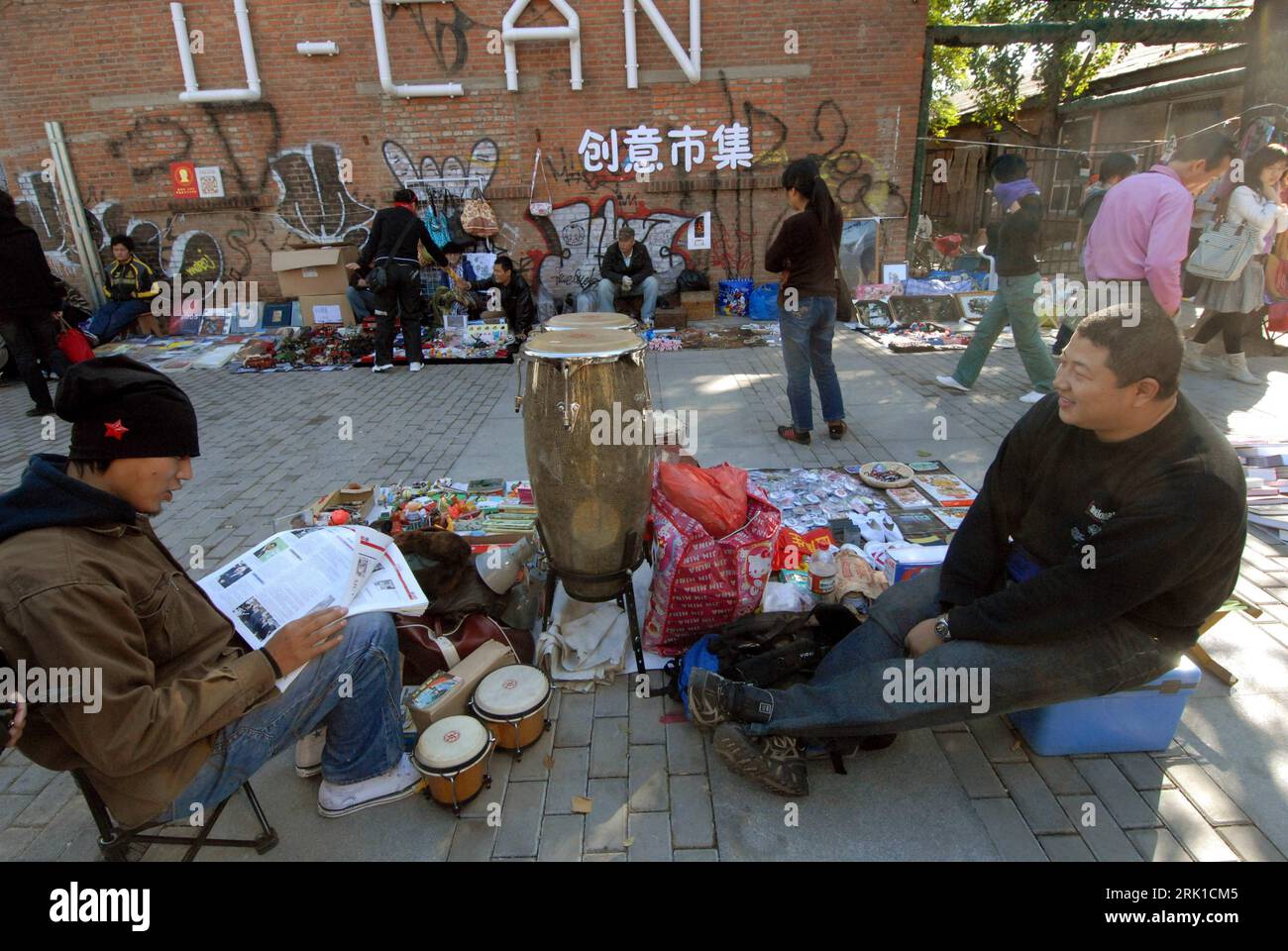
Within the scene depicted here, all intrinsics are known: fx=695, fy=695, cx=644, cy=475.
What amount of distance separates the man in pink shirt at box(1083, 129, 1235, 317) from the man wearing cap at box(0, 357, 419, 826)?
5543 mm

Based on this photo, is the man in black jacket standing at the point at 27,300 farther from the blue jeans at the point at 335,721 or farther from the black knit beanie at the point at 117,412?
the blue jeans at the point at 335,721

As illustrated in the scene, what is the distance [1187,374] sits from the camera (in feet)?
22.6

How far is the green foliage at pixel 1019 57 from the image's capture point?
973cm

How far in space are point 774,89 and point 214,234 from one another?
8.49 meters

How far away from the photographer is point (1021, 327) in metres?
6.02

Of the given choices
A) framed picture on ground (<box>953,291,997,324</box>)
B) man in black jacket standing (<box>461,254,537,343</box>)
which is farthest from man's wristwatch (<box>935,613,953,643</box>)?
framed picture on ground (<box>953,291,997,324</box>)

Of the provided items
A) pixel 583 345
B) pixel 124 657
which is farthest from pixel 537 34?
pixel 124 657

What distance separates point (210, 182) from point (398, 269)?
4.51 meters

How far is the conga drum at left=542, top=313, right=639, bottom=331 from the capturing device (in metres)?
3.19

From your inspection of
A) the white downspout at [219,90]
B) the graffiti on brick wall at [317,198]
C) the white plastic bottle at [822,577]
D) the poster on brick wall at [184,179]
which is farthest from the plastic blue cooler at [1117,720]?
the poster on brick wall at [184,179]

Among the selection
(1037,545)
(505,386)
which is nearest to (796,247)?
(1037,545)

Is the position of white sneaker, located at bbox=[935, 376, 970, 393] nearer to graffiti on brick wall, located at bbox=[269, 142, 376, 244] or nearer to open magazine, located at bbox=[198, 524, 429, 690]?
open magazine, located at bbox=[198, 524, 429, 690]
